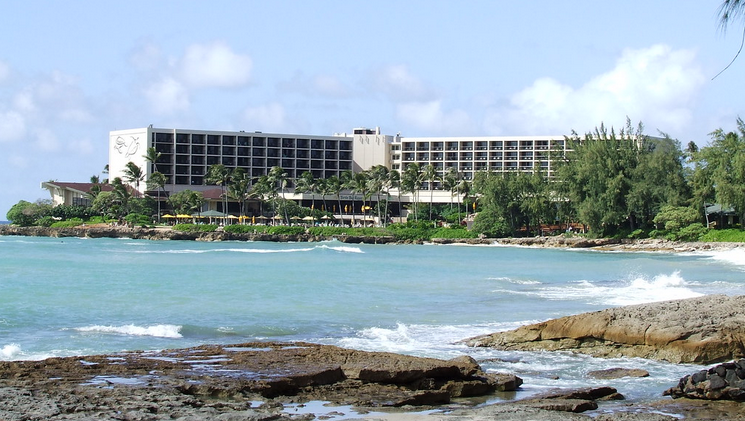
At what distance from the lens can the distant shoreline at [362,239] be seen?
238 ft

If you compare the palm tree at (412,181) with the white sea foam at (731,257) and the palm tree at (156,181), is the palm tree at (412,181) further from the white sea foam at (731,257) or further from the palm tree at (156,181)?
the white sea foam at (731,257)

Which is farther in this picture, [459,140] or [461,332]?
[459,140]

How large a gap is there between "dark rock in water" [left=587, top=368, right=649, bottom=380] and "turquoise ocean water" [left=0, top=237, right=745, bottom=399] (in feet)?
0.71

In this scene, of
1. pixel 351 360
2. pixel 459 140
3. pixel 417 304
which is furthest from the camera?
pixel 459 140

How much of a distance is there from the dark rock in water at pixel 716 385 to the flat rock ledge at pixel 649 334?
331cm

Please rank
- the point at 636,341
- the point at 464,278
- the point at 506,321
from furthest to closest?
the point at 464,278, the point at 506,321, the point at 636,341

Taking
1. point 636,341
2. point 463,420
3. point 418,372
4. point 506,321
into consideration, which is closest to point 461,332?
point 506,321

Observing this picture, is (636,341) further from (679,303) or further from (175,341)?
(175,341)

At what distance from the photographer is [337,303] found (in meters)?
27.8

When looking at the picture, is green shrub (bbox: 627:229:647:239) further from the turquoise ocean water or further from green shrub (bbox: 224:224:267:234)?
green shrub (bbox: 224:224:267:234)

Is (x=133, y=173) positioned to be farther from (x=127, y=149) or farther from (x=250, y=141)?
(x=250, y=141)

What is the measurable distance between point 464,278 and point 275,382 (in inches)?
1082

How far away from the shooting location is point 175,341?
743 inches

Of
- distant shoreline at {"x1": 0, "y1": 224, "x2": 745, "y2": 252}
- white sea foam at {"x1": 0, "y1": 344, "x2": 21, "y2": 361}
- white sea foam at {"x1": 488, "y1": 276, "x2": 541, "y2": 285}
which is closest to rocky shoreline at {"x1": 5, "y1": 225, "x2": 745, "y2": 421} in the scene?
white sea foam at {"x1": 0, "y1": 344, "x2": 21, "y2": 361}
